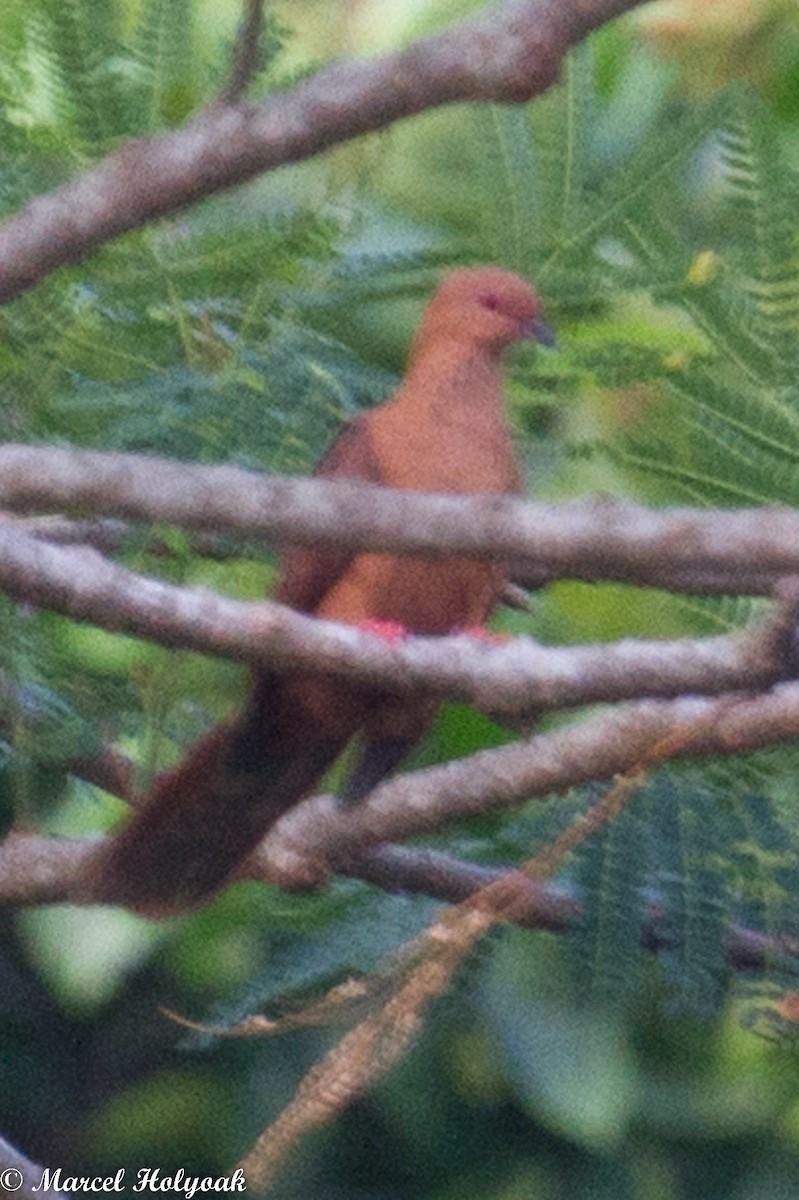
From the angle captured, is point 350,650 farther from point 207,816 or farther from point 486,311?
point 486,311

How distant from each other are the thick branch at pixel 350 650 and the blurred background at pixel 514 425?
345 mm

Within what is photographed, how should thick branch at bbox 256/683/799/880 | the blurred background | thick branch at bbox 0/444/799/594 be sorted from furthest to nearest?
the blurred background, thick branch at bbox 256/683/799/880, thick branch at bbox 0/444/799/594

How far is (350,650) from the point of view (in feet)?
5.96

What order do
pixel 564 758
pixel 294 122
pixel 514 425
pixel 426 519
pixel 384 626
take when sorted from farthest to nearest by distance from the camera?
pixel 514 425, pixel 384 626, pixel 564 758, pixel 294 122, pixel 426 519

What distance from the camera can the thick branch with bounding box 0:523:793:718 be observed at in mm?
1767

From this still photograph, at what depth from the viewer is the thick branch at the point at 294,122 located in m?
1.62

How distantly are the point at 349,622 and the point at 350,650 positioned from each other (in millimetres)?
574

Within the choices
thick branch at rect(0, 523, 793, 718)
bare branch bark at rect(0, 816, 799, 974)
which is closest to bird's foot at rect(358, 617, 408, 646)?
bare branch bark at rect(0, 816, 799, 974)

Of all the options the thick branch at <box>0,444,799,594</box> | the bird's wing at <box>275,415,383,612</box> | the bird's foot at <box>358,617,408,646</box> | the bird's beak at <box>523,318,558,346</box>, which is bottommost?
the bird's foot at <box>358,617,408,646</box>

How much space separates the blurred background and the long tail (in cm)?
10

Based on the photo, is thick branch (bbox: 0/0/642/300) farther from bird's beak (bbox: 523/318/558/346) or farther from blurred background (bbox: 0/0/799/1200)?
bird's beak (bbox: 523/318/558/346)

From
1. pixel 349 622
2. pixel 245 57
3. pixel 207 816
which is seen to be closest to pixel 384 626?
pixel 349 622

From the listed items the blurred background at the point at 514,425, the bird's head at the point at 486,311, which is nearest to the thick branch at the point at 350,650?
the blurred background at the point at 514,425

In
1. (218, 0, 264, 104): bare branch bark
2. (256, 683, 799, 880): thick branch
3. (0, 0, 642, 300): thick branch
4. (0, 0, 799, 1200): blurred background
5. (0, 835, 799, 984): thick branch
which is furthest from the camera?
(0, 835, 799, 984): thick branch
